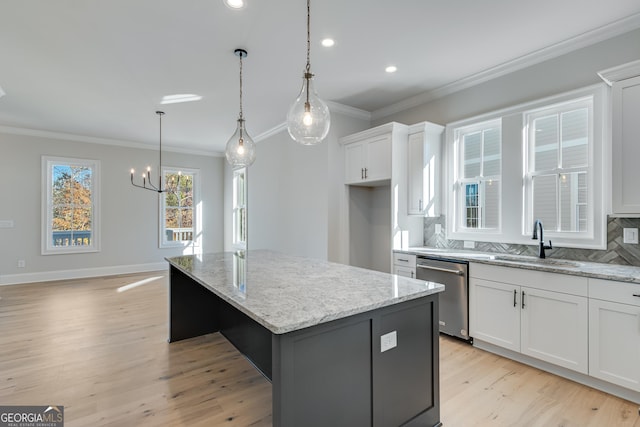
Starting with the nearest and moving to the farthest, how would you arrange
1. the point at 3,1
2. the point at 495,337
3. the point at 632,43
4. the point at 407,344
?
the point at 407,344 → the point at 3,1 → the point at 632,43 → the point at 495,337

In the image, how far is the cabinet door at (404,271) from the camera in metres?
3.59

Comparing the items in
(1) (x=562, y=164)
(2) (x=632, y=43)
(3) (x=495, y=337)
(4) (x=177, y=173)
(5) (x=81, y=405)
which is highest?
(2) (x=632, y=43)

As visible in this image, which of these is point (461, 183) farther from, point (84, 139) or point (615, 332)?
point (84, 139)

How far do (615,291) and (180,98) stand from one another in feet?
16.4

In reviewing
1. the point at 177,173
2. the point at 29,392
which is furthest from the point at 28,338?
the point at 177,173

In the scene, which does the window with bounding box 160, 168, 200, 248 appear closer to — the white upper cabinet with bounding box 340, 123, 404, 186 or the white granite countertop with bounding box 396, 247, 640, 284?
the white upper cabinet with bounding box 340, 123, 404, 186

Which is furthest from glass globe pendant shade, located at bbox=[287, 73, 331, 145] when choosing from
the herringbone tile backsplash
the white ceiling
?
the herringbone tile backsplash

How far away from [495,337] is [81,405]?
337 centimetres

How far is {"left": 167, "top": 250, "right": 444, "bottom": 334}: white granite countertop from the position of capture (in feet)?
4.51

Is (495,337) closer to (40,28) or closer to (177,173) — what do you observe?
(40,28)

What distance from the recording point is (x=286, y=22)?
8.43 feet

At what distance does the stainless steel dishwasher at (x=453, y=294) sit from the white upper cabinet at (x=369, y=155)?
123cm

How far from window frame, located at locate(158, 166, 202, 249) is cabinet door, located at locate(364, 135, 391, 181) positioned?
5025mm

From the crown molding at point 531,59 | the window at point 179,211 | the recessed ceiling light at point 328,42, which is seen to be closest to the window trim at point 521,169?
the crown molding at point 531,59
